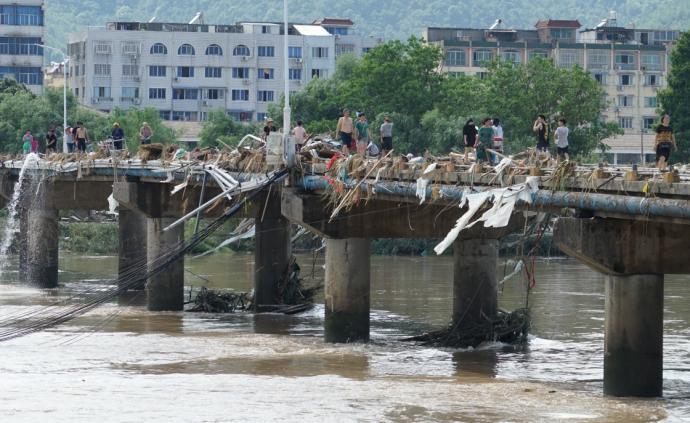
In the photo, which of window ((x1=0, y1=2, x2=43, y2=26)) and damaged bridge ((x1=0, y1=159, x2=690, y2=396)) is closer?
damaged bridge ((x1=0, y1=159, x2=690, y2=396))

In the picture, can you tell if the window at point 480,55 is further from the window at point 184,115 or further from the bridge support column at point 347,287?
the bridge support column at point 347,287

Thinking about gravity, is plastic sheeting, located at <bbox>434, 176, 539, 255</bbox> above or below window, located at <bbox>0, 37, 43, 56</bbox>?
below

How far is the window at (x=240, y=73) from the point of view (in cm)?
15338

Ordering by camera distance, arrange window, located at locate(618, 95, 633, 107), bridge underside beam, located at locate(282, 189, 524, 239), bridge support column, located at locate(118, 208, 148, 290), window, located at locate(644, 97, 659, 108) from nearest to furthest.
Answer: bridge underside beam, located at locate(282, 189, 524, 239)
bridge support column, located at locate(118, 208, 148, 290)
window, located at locate(644, 97, 659, 108)
window, located at locate(618, 95, 633, 107)

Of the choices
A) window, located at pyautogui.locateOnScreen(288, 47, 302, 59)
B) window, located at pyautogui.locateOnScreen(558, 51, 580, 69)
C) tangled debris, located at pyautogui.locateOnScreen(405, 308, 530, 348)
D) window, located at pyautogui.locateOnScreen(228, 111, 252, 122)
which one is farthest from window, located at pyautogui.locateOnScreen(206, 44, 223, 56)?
tangled debris, located at pyautogui.locateOnScreen(405, 308, 530, 348)

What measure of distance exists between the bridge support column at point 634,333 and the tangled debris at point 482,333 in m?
10.4

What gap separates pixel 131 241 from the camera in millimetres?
58156

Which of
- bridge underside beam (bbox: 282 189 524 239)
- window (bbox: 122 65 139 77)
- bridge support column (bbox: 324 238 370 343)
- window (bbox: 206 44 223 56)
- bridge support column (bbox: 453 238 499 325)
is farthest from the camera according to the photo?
window (bbox: 206 44 223 56)

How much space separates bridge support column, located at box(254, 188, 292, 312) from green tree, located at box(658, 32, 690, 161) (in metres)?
46.9

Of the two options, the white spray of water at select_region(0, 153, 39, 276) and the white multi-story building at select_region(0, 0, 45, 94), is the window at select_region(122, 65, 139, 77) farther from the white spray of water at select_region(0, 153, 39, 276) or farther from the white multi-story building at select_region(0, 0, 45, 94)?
the white spray of water at select_region(0, 153, 39, 276)

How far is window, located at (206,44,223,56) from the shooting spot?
5989 inches

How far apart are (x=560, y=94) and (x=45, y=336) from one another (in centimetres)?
5958

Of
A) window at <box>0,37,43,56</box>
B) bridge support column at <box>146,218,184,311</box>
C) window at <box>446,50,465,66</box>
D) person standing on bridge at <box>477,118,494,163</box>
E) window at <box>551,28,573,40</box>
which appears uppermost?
window at <box>551,28,573,40</box>

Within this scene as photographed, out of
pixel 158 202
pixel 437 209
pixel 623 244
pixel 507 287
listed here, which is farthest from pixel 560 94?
pixel 623 244
